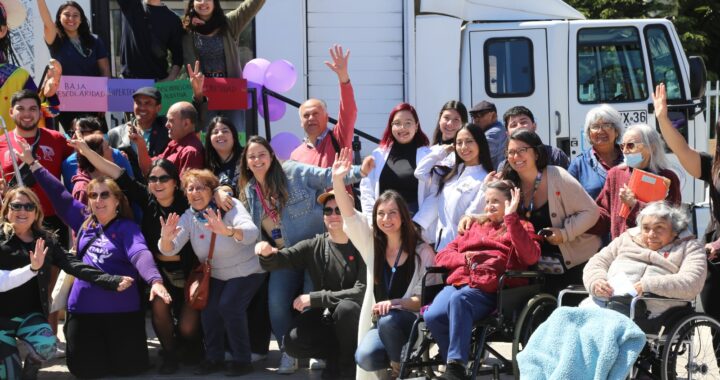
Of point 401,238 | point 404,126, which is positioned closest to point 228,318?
point 401,238

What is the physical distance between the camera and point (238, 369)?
7.32 meters

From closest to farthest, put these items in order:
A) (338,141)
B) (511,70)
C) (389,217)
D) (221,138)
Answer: (389,217) < (221,138) < (338,141) < (511,70)

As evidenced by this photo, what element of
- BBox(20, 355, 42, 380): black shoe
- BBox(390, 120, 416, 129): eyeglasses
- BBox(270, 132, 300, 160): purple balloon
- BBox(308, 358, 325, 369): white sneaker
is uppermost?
BBox(390, 120, 416, 129): eyeglasses

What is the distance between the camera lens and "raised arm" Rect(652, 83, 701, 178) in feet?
21.3

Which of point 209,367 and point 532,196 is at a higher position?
point 532,196

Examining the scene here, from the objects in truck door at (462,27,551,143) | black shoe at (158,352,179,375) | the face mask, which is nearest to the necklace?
the face mask

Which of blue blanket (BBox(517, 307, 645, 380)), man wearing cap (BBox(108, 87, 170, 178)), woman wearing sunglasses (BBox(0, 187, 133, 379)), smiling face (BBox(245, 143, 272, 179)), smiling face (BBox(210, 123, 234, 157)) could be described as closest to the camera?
blue blanket (BBox(517, 307, 645, 380))

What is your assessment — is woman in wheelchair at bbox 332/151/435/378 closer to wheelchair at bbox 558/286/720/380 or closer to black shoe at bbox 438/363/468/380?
black shoe at bbox 438/363/468/380

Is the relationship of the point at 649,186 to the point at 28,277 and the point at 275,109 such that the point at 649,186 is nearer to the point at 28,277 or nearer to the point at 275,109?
the point at 28,277

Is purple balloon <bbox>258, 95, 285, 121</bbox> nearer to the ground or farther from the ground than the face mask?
farther from the ground

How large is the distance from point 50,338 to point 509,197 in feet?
10.2

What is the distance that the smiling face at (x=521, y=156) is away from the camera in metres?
6.67

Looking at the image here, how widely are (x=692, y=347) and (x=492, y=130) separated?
264 centimetres

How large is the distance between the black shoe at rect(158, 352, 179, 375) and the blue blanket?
2705 mm
